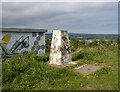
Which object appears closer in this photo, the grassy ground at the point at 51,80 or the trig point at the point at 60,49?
the grassy ground at the point at 51,80

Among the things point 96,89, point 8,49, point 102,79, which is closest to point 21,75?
point 96,89

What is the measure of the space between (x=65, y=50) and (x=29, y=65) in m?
2.05

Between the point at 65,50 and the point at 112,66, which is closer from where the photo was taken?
the point at 112,66

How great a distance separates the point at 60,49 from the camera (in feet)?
20.0

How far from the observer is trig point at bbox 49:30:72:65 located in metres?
6.10

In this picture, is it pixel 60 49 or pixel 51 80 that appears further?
pixel 60 49

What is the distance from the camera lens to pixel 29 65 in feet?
16.5

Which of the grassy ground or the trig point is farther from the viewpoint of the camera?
the trig point

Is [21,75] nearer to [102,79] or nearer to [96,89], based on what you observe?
[96,89]

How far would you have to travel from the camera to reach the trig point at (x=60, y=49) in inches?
240

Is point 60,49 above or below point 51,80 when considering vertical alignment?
above

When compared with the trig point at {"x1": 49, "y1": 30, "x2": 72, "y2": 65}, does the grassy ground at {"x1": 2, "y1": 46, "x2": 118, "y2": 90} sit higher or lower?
lower

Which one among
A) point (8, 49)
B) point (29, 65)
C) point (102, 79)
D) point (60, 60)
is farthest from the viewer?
point (8, 49)

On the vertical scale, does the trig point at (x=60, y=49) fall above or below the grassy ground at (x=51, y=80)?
above
